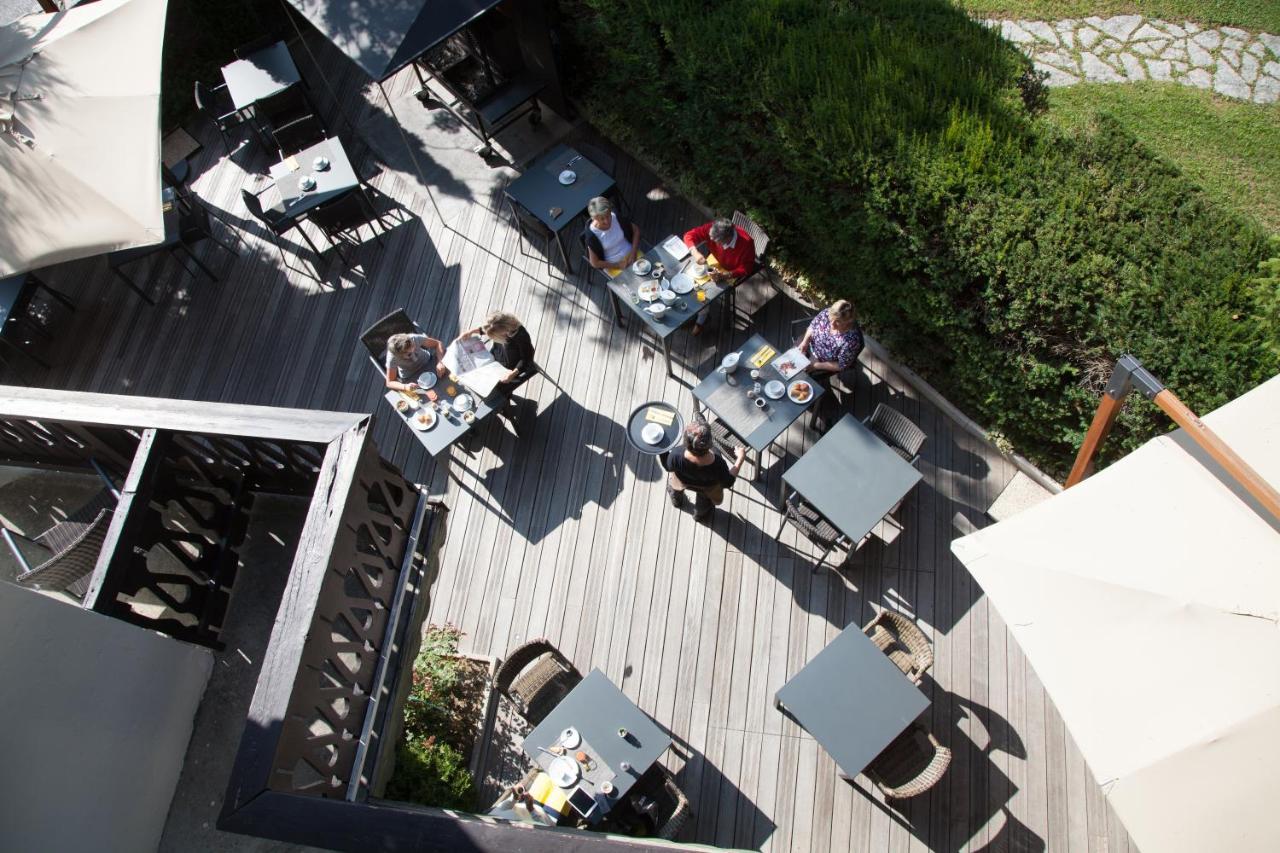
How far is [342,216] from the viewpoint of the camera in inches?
358

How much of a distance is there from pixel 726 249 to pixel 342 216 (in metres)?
4.51

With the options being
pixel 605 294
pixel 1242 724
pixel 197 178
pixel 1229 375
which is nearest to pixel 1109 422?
pixel 1229 375

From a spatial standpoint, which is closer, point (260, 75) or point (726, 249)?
point (726, 249)

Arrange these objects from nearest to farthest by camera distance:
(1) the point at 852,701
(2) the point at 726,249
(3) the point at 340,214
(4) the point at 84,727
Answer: (4) the point at 84,727
(1) the point at 852,701
(2) the point at 726,249
(3) the point at 340,214

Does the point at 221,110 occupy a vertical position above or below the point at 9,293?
above

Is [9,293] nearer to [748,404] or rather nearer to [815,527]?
[748,404]

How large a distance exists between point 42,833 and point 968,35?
8654 millimetres

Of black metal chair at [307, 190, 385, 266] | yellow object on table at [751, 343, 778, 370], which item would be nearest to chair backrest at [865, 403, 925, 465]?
yellow object on table at [751, 343, 778, 370]

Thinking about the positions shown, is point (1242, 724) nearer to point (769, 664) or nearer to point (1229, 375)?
point (1229, 375)

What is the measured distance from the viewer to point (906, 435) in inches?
268

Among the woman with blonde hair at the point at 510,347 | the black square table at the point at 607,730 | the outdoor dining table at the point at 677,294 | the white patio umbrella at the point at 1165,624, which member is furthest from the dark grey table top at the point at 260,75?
the white patio umbrella at the point at 1165,624

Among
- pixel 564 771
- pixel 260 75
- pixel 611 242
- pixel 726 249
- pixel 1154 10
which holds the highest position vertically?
→ pixel 1154 10

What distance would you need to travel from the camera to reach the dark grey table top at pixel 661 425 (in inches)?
279

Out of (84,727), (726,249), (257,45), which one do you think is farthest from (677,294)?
(257,45)
